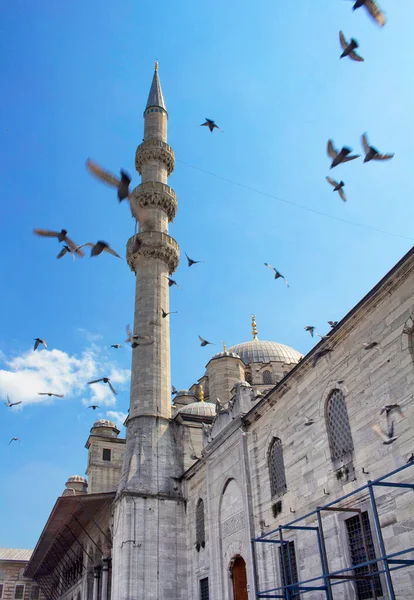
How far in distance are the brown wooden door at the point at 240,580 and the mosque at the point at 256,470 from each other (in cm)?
3

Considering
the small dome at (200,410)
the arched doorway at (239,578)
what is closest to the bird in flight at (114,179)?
the arched doorway at (239,578)

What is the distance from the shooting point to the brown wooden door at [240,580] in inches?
570

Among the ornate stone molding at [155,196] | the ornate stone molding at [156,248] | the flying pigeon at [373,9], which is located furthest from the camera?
the ornate stone molding at [155,196]

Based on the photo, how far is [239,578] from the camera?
1467 centimetres

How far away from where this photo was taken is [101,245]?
35.9 feet

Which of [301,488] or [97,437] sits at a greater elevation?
[97,437]

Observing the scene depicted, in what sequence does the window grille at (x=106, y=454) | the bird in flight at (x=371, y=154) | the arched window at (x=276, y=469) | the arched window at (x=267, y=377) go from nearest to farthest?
the bird in flight at (x=371, y=154) → the arched window at (x=276, y=469) → the arched window at (x=267, y=377) → the window grille at (x=106, y=454)

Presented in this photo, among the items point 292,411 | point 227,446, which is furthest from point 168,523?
point 292,411

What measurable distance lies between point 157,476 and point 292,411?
26.7 ft

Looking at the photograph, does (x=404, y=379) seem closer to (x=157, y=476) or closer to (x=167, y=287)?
(x=157, y=476)

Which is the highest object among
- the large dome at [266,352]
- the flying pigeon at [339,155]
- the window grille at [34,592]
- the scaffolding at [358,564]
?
the large dome at [266,352]

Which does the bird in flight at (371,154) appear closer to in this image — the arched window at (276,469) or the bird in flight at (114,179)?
the bird in flight at (114,179)

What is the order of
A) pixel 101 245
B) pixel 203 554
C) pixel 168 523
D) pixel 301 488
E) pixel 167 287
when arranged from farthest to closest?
pixel 167 287, pixel 168 523, pixel 203 554, pixel 301 488, pixel 101 245

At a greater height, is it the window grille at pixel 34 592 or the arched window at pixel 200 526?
the window grille at pixel 34 592
